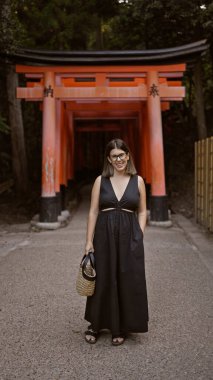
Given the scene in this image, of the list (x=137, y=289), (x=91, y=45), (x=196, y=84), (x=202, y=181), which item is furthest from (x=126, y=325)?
(x=91, y=45)

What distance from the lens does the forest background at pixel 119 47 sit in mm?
14188

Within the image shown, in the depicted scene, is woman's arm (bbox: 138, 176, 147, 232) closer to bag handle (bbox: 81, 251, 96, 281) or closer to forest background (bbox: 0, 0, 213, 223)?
bag handle (bbox: 81, 251, 96, 281)

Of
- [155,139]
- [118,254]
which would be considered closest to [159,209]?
[155,139]

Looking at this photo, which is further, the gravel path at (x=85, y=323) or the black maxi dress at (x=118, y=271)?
the black maxi dress at (x=118, y=271)

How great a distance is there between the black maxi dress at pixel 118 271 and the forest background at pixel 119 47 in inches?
373

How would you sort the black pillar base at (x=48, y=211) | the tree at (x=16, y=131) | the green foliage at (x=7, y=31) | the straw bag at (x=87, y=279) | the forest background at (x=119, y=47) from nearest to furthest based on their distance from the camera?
1. the straw bag at (x=87, y=279)
2. the green foliage at (x=7, y=31)
3. the black pillar base at (x=48, y=211)
4. the forest background at (x=119, y=47)
5. the tree at (x=16, y=131)

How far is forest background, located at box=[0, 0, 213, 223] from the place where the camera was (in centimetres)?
1419

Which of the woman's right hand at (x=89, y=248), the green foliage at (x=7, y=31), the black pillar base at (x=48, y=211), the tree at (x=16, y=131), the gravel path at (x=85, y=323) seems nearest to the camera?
the gravel path at (x=85, y=323)

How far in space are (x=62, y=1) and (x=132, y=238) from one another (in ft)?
44.8

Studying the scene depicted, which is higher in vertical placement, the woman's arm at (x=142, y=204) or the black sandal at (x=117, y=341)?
the woman's arm at (x=142, y=204)

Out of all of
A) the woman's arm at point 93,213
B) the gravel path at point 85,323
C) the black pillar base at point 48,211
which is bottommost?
the gravel path at point 85,323

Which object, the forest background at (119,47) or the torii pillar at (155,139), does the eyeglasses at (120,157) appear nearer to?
the torii pillar at (155,139)

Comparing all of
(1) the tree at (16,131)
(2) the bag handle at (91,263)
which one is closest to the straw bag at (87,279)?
(2) the bag handle at (91,263)

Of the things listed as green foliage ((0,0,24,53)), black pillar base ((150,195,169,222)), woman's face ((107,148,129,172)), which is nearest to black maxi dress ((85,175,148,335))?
woman's face ((107,148,129,172))
